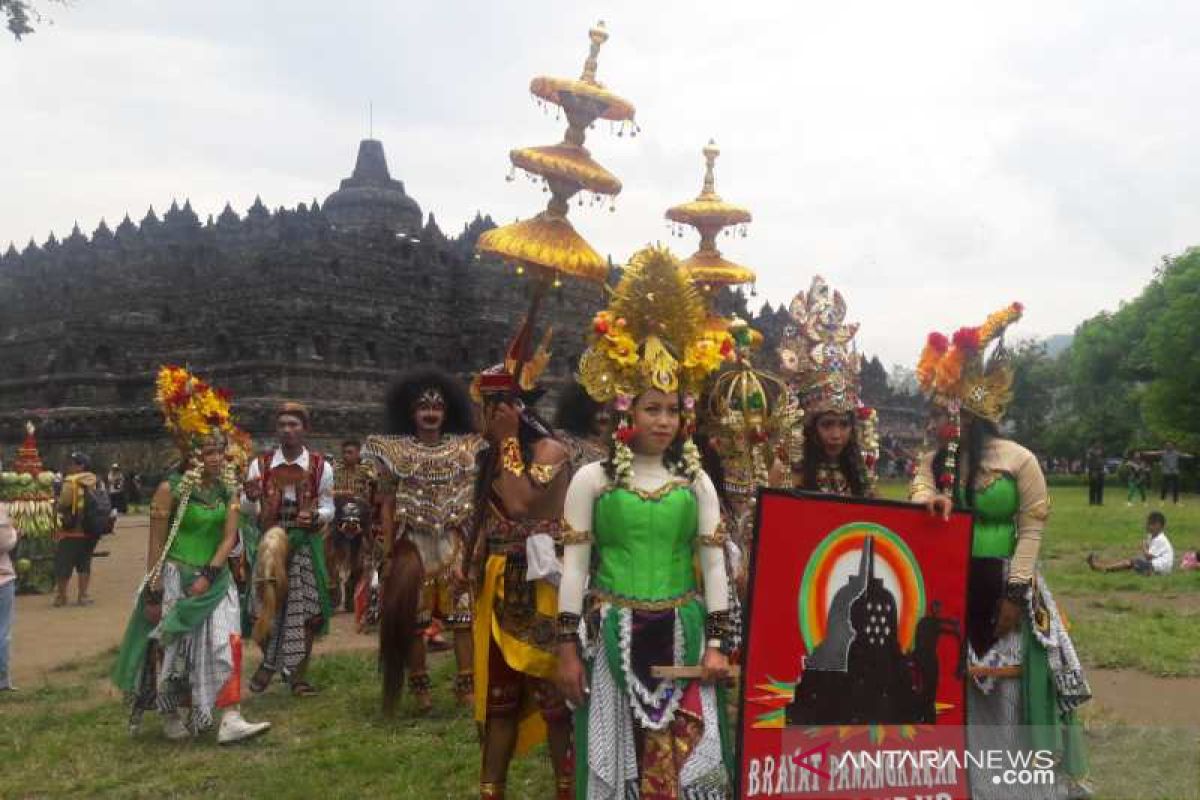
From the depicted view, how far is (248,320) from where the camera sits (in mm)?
30000

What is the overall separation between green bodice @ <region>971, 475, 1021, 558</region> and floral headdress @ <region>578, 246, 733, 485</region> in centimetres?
156

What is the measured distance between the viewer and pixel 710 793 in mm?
3682

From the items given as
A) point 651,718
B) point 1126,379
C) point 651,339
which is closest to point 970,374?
point 651,339

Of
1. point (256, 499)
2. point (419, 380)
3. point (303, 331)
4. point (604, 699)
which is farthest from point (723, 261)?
point (303, 331)

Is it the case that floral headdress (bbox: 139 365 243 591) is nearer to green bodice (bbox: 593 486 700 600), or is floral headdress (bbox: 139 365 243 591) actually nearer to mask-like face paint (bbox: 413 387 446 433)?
mask-like face paint (bbox: 413 387 446 433)

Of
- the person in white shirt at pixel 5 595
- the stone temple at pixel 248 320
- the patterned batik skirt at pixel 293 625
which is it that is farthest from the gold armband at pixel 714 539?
the stone temple at pixel 248 320

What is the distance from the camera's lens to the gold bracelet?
4.84m

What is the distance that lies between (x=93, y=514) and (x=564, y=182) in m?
9.15

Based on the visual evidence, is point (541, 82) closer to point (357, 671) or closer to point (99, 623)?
point (357, 671)

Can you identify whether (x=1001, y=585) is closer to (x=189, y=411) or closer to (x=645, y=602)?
(x=645, y=602)

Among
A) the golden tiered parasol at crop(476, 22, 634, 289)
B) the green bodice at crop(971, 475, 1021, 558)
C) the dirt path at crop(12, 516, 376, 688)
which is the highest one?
the golden tiered parasol at crop(476, 22, 634, 289)

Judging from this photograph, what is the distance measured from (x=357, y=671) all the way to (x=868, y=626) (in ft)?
17.1

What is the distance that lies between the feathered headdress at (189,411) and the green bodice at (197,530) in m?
0.31

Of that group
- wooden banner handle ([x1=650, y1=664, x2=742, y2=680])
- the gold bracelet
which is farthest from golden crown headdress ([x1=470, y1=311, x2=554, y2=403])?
wooden banner handle ([x1=650, y1=664, x2=742, y2=680])
